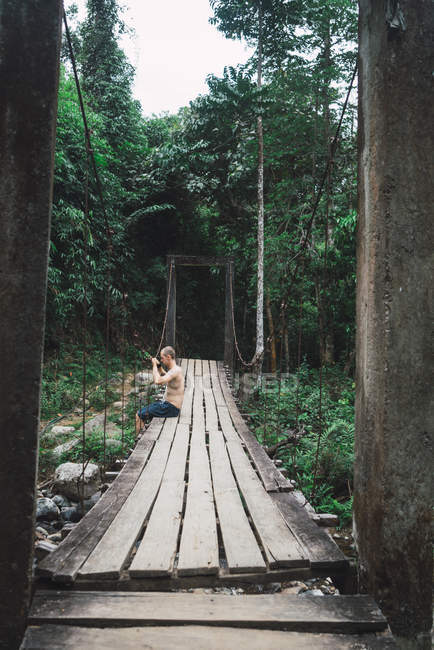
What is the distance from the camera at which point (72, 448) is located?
4.23m

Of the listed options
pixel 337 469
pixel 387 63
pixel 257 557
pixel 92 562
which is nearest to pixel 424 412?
pixel 257 557

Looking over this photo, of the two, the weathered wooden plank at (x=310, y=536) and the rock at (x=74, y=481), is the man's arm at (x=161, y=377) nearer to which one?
the rock at (x=74, y=481)

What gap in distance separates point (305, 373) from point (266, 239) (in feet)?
9.37

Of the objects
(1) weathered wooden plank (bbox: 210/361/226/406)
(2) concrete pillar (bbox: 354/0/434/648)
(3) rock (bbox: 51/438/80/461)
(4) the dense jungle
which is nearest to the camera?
(2) concrete pillar (bbox: 354/0/434/648)

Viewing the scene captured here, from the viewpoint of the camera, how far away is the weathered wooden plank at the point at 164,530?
1.28 m

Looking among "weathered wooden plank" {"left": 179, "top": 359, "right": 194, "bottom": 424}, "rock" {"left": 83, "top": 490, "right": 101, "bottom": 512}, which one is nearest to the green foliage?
"weathered wooden plank" {"left": 179, "top": 359, "right": 194, "bottom": 424}

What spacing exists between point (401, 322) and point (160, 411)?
2948 millimetres

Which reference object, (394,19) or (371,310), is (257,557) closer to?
(371,310)

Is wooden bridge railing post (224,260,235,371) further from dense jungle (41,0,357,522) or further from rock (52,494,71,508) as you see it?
rock (52,494,71,508)

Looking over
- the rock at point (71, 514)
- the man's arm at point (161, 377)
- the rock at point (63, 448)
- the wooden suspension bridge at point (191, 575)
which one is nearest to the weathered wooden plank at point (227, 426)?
the man's arm at point (161, 377)

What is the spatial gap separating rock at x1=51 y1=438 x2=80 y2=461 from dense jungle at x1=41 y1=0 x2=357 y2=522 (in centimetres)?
111

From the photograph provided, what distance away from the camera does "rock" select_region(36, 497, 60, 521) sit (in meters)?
3.04

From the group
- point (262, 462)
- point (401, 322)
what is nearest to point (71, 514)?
point (262, 462)

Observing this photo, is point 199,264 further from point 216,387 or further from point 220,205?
point 220,205
